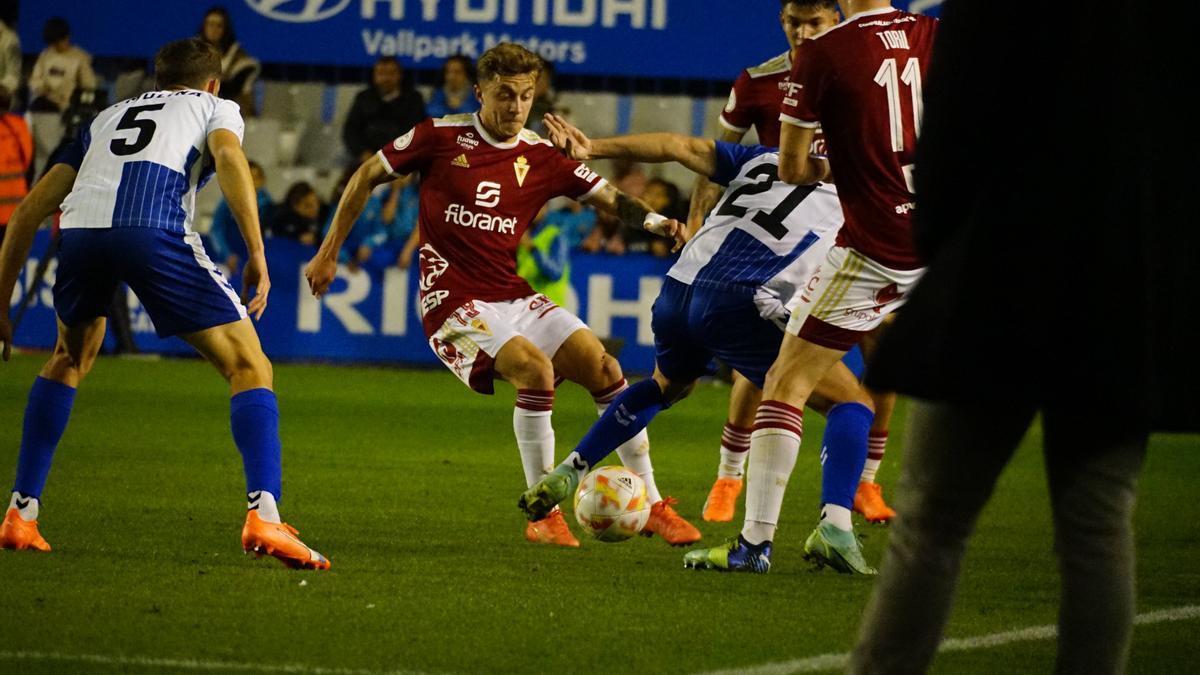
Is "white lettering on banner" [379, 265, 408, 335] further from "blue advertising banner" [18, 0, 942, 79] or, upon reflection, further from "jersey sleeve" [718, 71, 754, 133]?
"jersey sleeve" [718, 71, 754, 133]

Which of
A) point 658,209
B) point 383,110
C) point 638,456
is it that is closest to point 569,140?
point 638,456

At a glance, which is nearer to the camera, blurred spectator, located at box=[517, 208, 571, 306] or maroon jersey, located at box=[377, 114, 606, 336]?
maroon jersey, located at box=[377, 114, 606, 336]

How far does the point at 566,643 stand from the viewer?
4.64 meters

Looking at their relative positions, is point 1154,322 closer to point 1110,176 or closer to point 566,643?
point 1110,176

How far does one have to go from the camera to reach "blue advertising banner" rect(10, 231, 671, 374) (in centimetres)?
1511

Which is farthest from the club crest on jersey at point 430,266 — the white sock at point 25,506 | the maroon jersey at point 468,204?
the white sock at point 25,506

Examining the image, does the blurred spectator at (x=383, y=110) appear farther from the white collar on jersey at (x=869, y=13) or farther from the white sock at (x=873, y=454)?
the white collar on jersey at (x=869, y=13)

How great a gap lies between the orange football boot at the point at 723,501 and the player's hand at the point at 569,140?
1902mm

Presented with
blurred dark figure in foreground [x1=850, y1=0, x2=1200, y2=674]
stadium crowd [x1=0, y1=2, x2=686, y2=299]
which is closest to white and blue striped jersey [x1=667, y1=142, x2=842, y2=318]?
blurred dark figure in foreground [x1=850, y1=0, x2=1200, y2=674]

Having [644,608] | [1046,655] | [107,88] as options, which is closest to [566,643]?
[644,608]

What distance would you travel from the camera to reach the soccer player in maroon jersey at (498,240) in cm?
702

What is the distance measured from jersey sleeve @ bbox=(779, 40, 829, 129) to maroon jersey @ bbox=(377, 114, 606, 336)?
1788 mm

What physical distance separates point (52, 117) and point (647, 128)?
5.58 m

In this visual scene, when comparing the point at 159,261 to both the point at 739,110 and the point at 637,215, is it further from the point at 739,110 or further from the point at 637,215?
the point at 739,110
